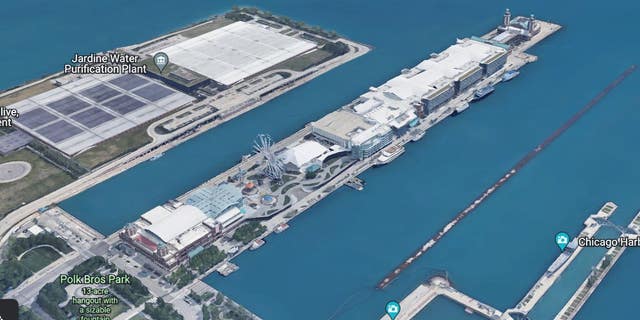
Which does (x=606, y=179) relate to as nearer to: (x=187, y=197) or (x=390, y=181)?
(x=390, y=181)

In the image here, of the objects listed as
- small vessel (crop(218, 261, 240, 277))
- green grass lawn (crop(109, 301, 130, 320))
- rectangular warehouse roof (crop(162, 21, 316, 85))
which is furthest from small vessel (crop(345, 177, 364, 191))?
rectangular warehouse roof (crop(162, 21, 316, 85))

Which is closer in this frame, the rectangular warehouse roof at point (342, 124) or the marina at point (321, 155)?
the marina at point (321, 155)

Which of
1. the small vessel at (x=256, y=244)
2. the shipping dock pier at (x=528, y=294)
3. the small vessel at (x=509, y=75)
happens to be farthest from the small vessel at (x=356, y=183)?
the small vessel at (x=509, y=75)

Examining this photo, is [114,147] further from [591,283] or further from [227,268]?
[591,283]

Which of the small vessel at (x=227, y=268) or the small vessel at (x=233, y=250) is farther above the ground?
the small vessel at (x=233, y=250)

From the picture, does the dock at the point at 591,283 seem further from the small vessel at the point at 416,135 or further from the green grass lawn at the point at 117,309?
the green grass lawn at the point at 117,309

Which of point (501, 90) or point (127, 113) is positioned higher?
point (501, 90)


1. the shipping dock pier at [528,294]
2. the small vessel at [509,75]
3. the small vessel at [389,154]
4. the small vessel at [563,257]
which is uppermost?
the small vessel at [509,75]

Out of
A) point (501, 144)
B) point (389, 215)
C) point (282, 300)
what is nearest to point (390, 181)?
point (389, 215)
